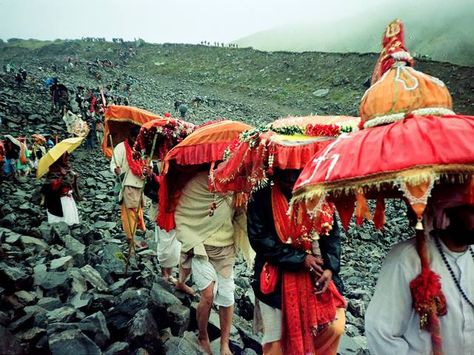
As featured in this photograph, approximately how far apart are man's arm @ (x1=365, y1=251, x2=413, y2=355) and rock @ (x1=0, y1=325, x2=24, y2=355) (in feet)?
8.44

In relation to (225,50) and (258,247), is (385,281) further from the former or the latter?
(225,50)

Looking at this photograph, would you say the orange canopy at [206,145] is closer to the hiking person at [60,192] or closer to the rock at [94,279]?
the rock at [94,279]

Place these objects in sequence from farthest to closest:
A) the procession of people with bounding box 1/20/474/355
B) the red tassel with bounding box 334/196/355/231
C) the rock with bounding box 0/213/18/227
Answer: the rock with bounding box 0/213/18/227, the red tassel with bounding box 334/196/355/231, the procession of people with bounding box 1/20/474/355

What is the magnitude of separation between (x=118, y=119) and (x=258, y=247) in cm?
353

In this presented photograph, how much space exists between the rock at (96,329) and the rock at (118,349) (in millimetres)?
106

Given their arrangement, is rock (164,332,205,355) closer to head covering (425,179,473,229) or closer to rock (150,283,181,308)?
rock (150,283,181,308)

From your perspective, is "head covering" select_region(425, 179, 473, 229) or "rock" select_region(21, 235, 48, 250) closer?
"head covering" select_region(425, 179, 473, 229)

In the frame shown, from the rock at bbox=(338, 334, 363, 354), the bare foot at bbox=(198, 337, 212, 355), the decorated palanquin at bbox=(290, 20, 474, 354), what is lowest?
the rock at bbox=(338, 334, 363, 354)

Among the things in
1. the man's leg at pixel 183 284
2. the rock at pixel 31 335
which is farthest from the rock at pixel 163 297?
the rock at pixel 31 335

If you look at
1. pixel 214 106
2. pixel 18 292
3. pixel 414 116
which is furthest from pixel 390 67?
pixel 214 106

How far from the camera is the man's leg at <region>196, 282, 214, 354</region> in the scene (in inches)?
143

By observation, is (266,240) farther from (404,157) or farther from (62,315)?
(62,315)

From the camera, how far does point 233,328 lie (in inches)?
166

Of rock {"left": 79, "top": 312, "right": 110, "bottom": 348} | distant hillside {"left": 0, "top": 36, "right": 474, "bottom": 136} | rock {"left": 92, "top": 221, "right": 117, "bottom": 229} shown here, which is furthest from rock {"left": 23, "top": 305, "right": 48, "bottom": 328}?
distant hillside {"left": 0, "top": 36, "right": 474, "bottom": 136}
